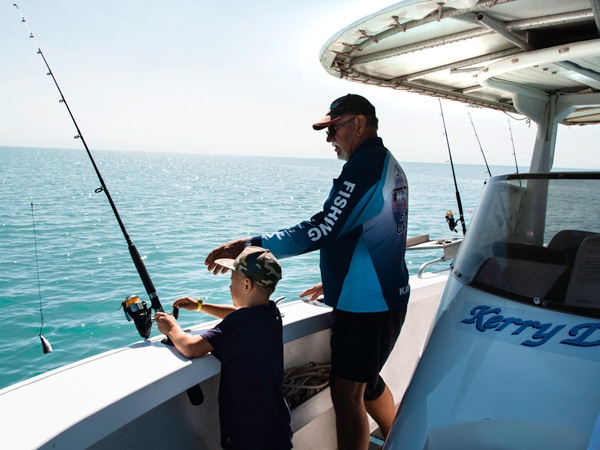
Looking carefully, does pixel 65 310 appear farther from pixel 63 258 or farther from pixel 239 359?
pixel 239 359

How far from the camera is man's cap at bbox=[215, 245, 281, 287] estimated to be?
172 cm

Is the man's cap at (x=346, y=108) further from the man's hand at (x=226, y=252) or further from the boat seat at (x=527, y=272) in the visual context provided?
the boat seat at (x=527, y=272)

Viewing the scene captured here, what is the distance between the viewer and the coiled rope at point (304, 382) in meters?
2.17

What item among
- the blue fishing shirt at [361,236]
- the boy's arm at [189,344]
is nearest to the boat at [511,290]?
the blue fishing shirt at [361,236]

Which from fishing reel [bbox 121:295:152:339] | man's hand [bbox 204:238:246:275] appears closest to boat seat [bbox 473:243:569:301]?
man's hand [bbox 204:238:246:275]

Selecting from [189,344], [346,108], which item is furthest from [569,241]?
[189,344]

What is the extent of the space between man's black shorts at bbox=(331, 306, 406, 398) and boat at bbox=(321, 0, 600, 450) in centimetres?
29

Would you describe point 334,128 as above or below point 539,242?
above

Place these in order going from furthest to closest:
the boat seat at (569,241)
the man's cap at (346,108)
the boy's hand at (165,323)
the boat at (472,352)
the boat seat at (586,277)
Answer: the man's cap at (346,108), the boy's hand at (165,323), the boat seat at (569,241), the boat seat at (586,277), the boat at (472,352)

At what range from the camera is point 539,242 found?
1.83 m

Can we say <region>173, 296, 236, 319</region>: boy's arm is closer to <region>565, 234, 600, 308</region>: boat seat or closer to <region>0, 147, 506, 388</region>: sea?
<region>0, 147, 506, 388</region>: sea

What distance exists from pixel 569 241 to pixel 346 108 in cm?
98

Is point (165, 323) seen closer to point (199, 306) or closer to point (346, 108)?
point (199, 306)

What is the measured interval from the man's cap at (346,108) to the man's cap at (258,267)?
2.14 ft
